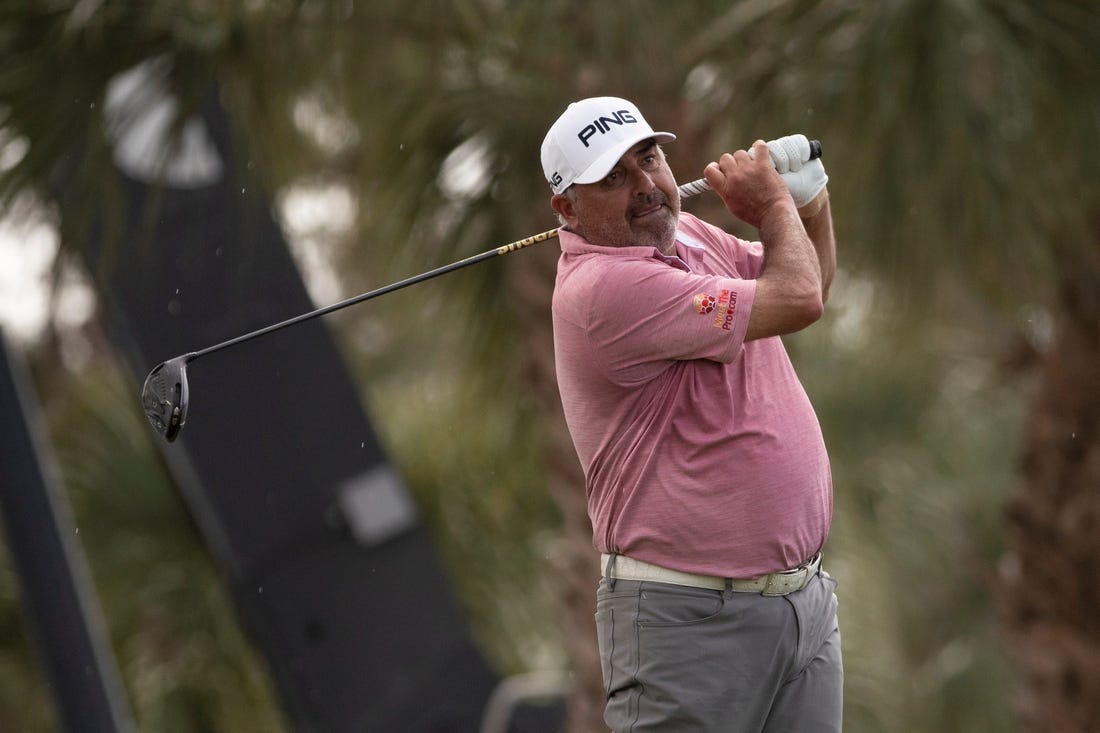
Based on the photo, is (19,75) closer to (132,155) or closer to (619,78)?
(132,155)

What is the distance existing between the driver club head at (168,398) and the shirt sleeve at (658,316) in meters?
1.02

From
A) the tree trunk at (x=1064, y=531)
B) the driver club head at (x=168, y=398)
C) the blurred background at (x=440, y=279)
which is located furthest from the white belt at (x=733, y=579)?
the tree trunk at (x=1064, y=531)

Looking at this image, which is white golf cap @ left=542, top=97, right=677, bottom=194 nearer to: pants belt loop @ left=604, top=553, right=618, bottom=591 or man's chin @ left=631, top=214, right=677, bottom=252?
man's chin @ left=631, top=214, right=677, bottom=252

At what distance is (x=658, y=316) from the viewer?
115 inches

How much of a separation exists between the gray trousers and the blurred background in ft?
6.72

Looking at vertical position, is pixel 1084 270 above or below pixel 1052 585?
above

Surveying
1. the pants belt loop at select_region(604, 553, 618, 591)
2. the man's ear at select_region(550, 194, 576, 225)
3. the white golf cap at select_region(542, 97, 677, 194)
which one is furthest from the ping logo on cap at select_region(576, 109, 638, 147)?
the pants belt loop at select_region(604, 553, 618, 591)

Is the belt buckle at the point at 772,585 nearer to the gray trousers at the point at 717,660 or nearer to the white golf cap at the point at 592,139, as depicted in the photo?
the gray trousers at the point at 717,660

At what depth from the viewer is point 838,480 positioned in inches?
460

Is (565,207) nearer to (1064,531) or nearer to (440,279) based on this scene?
(440,279)

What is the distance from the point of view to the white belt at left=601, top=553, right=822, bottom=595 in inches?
117

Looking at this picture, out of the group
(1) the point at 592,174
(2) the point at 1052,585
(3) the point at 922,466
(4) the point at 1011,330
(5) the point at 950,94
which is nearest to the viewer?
(1) the point at 592,174

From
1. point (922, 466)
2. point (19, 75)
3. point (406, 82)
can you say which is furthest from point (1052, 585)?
point (922, 466)

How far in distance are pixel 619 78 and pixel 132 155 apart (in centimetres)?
159
